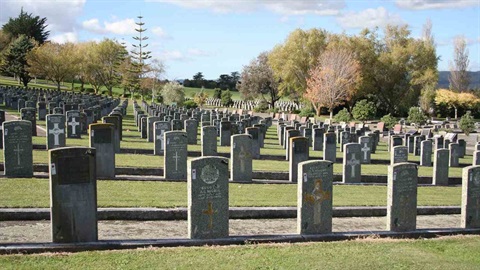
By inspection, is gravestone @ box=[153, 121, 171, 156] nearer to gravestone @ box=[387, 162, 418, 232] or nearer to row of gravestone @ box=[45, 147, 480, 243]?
row of gravestone @ box=[45, 147, 480, 243]

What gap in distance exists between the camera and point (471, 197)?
1352 centimetres

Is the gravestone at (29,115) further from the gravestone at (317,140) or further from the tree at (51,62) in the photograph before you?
the tree at (51,62)

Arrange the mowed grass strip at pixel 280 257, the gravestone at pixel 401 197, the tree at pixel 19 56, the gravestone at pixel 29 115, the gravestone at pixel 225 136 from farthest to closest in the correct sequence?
the tree at pixel 19 56 < the gravestone at pixel 225 136 < the gravestone at pixel 29 115 < the gravestone at pixel 401 197 < the mowed grass strip at pixel 280 257

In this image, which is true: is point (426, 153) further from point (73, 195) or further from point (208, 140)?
point (73, 195)

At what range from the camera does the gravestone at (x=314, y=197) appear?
11789 mm

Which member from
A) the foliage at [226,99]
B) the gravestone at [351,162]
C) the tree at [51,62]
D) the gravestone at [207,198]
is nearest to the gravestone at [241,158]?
the gravestone at [351,162]

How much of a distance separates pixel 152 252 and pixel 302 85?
66.4 m

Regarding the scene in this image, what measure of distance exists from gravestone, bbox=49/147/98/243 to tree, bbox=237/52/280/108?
77308 millimetres

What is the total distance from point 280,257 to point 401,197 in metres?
4.06

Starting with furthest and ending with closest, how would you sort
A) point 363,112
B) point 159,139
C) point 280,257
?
point 363,112
point 159,139
point 280,257

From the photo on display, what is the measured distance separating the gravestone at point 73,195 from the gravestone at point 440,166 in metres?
15.2

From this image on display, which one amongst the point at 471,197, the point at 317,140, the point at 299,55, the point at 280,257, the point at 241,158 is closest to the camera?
the point at 280,257

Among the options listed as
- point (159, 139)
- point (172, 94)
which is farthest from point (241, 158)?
point (172, 94)

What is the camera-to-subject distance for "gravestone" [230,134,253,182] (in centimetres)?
1825
